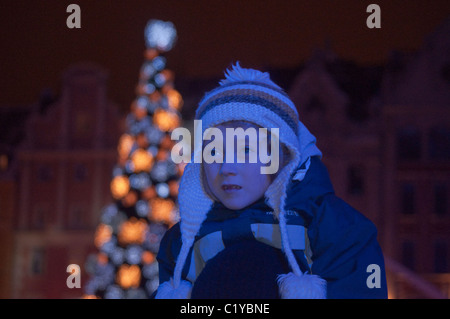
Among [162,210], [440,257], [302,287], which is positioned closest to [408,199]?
[440,257]

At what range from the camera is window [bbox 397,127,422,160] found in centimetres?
1141

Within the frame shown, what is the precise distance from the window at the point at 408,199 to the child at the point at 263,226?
10202 millimetres

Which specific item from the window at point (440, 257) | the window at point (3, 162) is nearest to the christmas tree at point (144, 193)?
the window at point (3, 162)

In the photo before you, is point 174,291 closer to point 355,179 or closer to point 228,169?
point 228,169

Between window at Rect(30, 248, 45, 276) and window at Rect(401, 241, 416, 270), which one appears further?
window at Rect(30, 248, 45, 276)

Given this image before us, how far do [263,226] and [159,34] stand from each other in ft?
23.2

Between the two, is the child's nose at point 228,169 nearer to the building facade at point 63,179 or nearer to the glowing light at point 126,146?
the glowing light at point 126,146

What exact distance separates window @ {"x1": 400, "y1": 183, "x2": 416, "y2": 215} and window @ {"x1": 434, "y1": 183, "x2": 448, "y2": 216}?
0.38m


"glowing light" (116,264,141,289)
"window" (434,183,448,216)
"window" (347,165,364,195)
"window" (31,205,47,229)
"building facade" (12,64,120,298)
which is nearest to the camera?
"glowing light" (116,264,141,289)

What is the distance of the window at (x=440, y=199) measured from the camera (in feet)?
36.8

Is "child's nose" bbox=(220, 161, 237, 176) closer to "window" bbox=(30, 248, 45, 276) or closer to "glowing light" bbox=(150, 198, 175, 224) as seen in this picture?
"glowing light" bbox=(150, 198, 175, 224)

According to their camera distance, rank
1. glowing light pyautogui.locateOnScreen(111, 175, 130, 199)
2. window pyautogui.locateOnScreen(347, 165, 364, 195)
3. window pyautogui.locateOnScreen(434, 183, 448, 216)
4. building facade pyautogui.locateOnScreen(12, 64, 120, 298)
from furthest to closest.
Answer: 1. building facade pyautogui.locateOnScreen(12, 64, 120, 298)
2. window pyautogui.locateOnScreen(347, 165, 364, 195)
3. window pyautogui.locateOnScreen(434, 183, 448, 216)
4. glowing light pyautogui.locateOnScreen(111, 175, 130, 199)

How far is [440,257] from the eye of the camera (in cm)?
1112

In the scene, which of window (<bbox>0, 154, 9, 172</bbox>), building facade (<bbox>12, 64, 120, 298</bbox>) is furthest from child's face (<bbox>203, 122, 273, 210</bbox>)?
window (<bbox>0, 154, 9, 172</bbox>)
